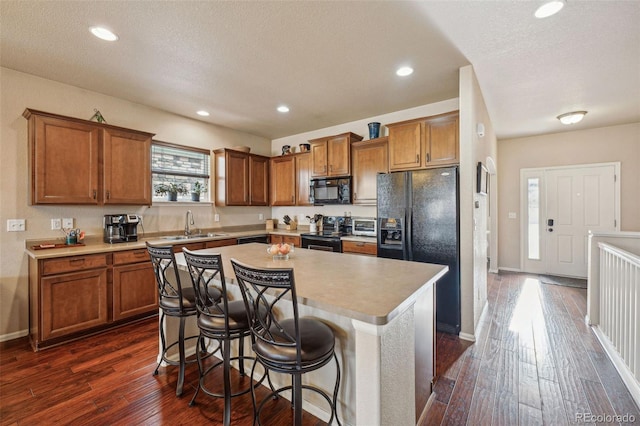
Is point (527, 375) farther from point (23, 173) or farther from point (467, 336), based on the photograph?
point (23, 173)

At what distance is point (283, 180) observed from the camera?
204 inches

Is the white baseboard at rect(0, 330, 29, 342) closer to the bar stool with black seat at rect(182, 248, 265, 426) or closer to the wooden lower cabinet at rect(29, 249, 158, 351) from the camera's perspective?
the wooden lower cabinet at rect(29, 249, 158, 351)

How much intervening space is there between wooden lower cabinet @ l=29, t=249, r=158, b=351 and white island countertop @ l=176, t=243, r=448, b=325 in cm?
142

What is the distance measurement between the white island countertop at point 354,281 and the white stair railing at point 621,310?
1521 millimetres

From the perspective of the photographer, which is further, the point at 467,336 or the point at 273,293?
the point at 467,336

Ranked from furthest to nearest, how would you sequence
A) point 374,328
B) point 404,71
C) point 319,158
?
point 319,158 → point 404,71 → point 374,328

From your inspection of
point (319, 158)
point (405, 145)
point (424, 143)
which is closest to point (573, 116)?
point (424, 143)

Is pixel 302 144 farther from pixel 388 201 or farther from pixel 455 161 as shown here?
pixel 455 161

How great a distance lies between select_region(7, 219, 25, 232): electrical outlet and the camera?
9.21ft

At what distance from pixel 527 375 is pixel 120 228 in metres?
4.48

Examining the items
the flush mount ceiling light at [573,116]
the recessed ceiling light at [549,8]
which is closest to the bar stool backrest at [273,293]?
the recessed ceiling light at [549,8]

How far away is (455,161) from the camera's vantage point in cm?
317

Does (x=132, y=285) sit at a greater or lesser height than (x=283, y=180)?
lesser

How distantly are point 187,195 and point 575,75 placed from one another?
5265 mm
